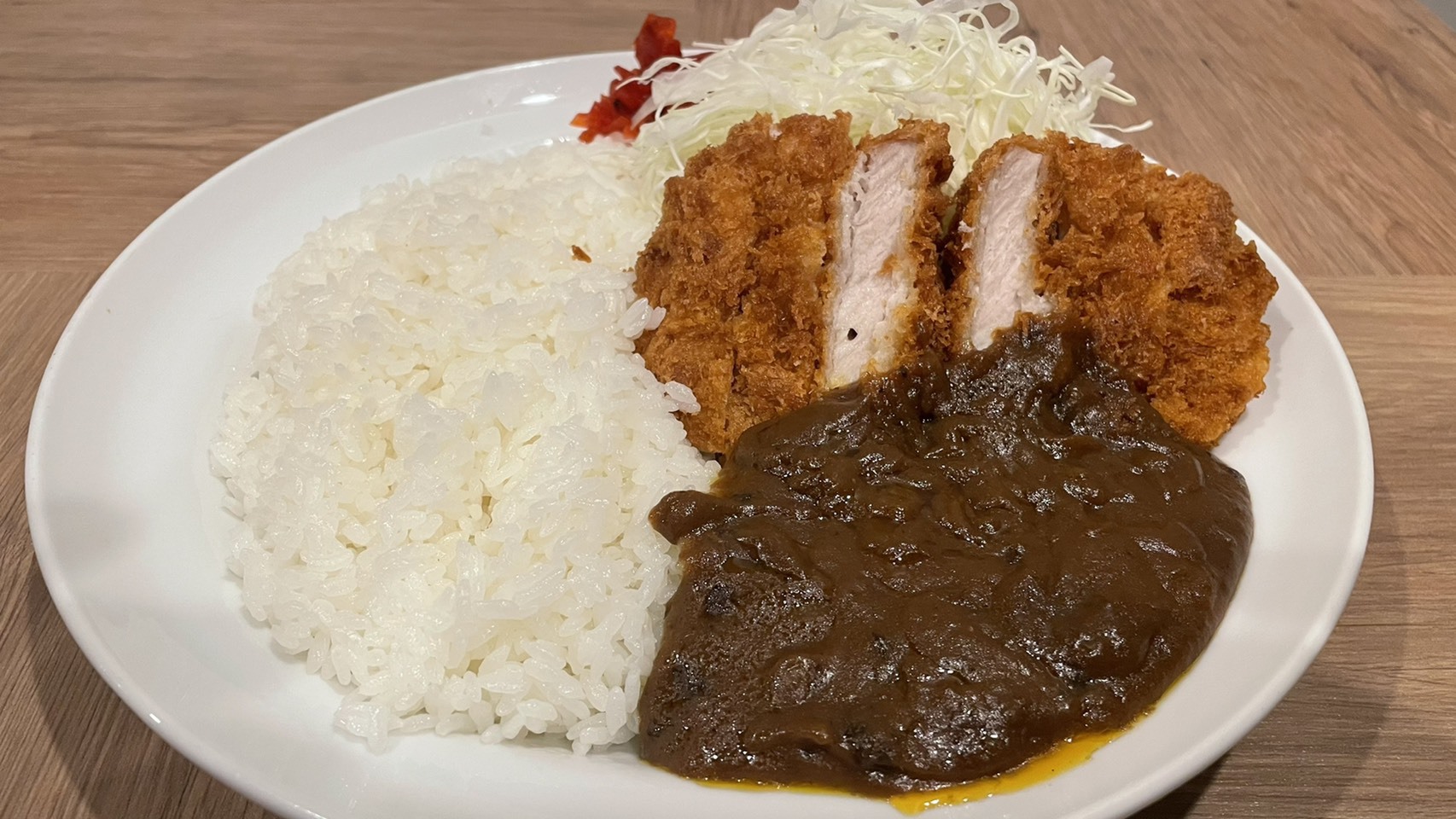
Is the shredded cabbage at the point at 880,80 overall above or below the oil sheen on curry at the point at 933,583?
above

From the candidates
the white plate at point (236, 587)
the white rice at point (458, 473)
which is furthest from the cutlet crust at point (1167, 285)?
the white rice at point (458, 473)

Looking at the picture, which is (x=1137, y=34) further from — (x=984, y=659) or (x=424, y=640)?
(x=424, y=640)

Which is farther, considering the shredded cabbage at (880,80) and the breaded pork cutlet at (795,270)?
the shredded cabbage at (880,80)

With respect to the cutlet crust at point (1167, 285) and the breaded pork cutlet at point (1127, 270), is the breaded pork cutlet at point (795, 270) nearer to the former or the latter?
the breaded pork cutlet at point (1127, 270)

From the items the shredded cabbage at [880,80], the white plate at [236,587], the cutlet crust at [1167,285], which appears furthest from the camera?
the shredded cabbage at [880,80]

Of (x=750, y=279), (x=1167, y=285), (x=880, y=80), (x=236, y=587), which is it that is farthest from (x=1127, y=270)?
(x=236, y=587)

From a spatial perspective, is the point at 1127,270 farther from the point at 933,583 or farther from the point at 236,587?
the point at 236,587

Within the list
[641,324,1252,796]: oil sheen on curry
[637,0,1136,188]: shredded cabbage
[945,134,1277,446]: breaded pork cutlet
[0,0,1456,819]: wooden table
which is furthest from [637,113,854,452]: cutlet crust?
[0,0,1456,819]: wooden table

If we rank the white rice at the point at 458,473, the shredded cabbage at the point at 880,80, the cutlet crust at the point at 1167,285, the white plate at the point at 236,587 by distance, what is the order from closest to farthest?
the white plate at the point at 236,587 < the white rice at the point at 458,473 < the cutlet crust at the point at 1167,285 < the shredded cabbage at the point at 880,80
